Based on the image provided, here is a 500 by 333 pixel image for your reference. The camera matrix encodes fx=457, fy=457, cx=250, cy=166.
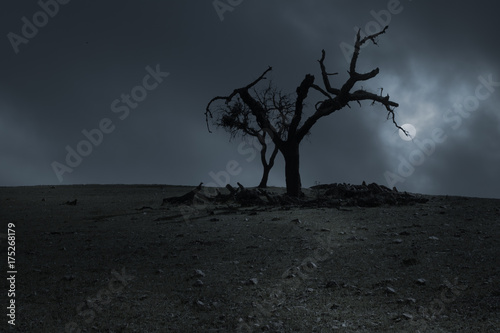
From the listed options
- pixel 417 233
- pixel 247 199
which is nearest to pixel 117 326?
pixel 417 233

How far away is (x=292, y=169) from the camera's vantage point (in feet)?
70.7

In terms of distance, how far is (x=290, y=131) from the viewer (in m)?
21.8

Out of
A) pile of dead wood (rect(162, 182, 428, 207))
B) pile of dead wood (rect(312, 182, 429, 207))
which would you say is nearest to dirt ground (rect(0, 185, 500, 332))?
pile of dead wood (rect(312, 182, 429, 207))

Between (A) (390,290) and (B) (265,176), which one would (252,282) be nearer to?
(A) (390,290)

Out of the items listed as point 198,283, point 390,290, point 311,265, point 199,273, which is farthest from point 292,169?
point 390,290

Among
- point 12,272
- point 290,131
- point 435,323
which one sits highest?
point 290,131

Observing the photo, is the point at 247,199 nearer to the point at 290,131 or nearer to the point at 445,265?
the point at 290,131

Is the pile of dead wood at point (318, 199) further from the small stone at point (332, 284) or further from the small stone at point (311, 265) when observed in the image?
the small stone at point (332, 284)

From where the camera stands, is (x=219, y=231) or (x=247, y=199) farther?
(x=247, y=199)

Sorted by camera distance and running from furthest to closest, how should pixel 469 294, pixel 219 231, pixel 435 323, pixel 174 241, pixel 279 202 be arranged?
pixel 279 202 < pixel 219 231 < pixel 174 241 < pixel 469 294 < pixel 435 323

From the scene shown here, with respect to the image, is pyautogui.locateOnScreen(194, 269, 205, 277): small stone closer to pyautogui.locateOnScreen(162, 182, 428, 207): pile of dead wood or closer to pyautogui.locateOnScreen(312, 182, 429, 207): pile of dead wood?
pyautogui.locateOnScreen(162, 182, 428, 207): pile of dead wood

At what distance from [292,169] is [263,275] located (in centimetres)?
1441

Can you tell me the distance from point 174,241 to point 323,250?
3.30 metres

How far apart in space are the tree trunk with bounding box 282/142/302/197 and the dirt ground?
342 inches
